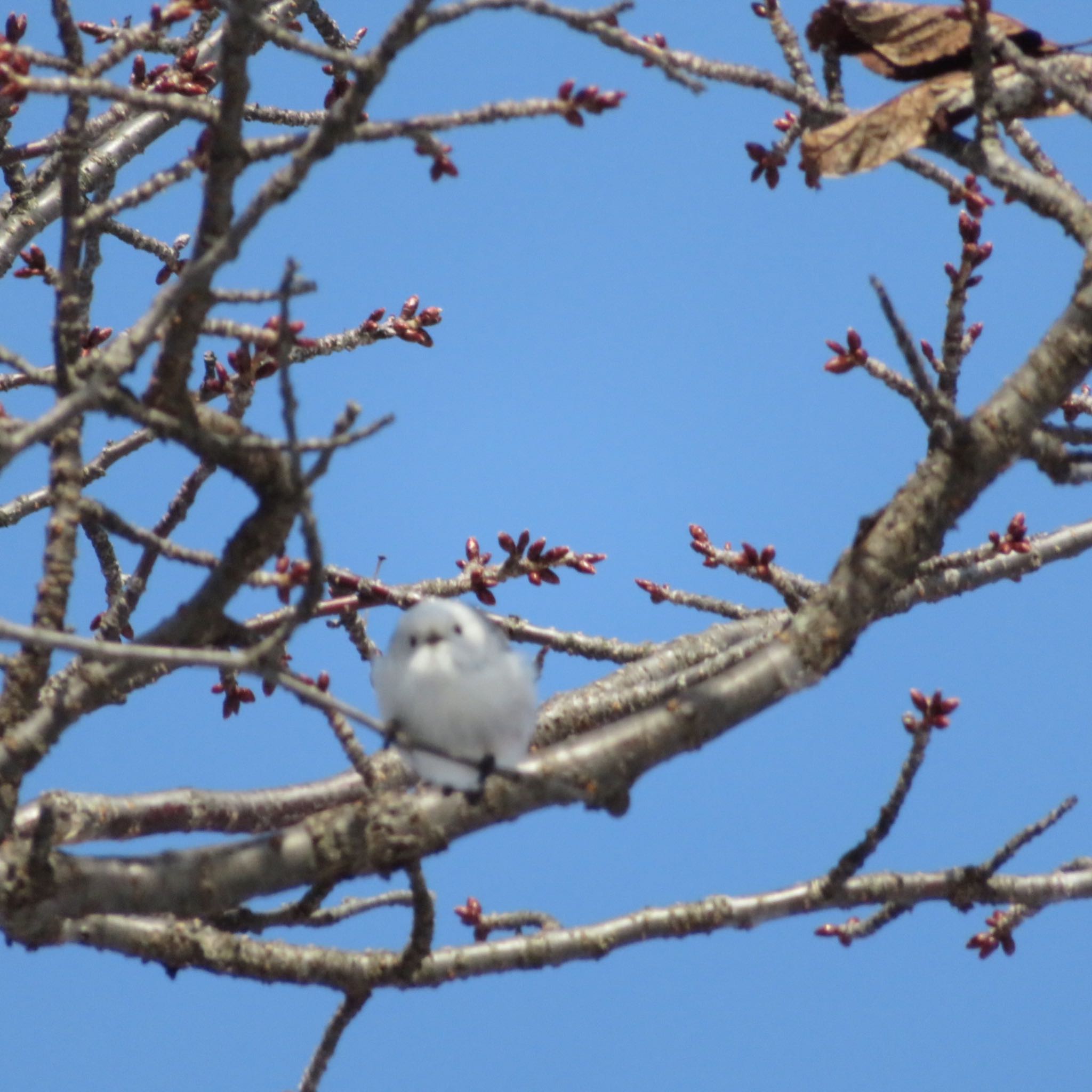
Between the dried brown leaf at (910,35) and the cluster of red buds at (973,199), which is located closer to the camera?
the dried brown leaf at (910,35)

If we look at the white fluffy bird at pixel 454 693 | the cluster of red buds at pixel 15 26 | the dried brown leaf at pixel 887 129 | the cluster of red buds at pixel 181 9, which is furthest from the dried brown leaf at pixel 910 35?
the cluster of red buds at pixel 15 26

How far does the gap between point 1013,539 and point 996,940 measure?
1435 millimetres

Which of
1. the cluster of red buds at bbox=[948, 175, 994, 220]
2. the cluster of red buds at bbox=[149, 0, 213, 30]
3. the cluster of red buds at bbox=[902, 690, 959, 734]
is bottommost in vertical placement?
the cluster of red buds at bbox=[902, 690, 959, 734]

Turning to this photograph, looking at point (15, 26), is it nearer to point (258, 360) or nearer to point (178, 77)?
point (178, 77)

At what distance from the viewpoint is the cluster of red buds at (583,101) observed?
2.82 m

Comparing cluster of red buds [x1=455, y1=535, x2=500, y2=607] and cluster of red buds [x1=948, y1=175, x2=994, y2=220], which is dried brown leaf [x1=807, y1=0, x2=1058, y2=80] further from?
cluster of red buds [x1=455, y1=535, x2=500, y2=607]

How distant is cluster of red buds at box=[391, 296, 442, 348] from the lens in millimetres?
4980

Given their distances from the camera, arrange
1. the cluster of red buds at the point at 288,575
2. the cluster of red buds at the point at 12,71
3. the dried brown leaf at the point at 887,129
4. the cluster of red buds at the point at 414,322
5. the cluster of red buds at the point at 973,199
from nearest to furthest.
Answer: the cluster of red buds at the point at 12,71, the cluster of red buds at the point at 288,575, the dried brown leaf at the point at 887,129, the cluster of red buds at the point at 973,199, the cluster of red buds at the point at 414,322

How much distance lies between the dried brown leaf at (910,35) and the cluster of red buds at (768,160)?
0.44 meters

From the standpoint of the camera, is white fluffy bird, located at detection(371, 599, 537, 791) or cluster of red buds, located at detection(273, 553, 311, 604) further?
white fluffy bird, located at detection(371, 599, 537, 791)

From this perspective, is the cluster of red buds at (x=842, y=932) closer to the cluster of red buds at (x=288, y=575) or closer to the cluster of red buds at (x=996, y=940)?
the cluster of red buds at (x=996, y=940)

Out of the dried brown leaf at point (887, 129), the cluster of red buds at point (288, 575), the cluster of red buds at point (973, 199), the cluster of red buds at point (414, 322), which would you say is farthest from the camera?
the cluster of red buds at point (414, 322)

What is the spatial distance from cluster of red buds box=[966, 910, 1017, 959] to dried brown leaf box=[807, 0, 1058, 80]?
2772 millimetres

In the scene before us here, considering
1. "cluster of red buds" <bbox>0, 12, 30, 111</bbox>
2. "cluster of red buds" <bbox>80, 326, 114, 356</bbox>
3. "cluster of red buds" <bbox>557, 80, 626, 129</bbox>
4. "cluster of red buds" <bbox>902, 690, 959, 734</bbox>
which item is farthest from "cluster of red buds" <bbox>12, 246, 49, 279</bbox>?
"cluster of red buds" <bbox>902, 690, 959, 734</bbox>
